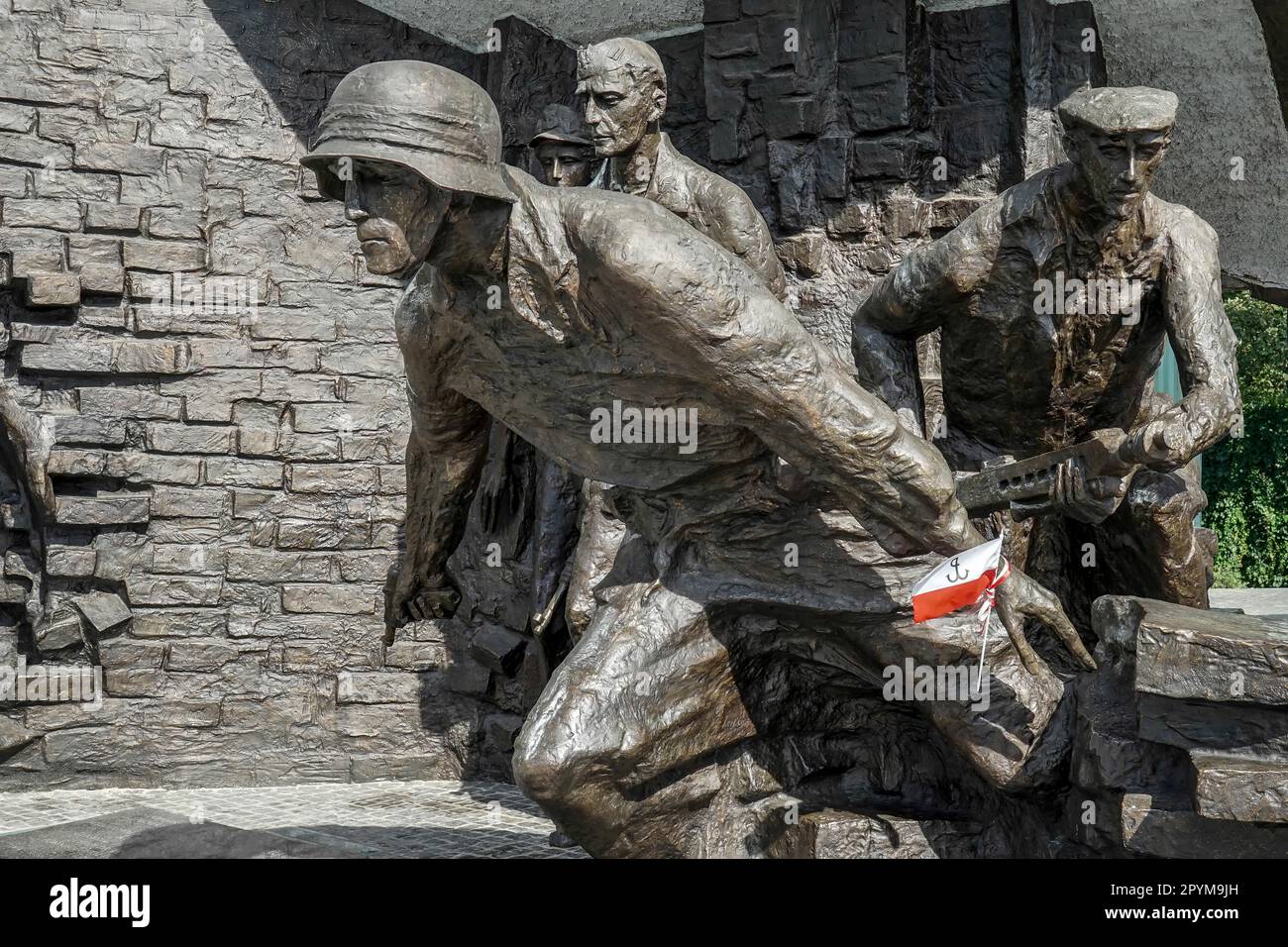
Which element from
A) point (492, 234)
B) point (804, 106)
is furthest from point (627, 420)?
point (804, 106)

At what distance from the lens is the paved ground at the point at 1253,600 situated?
9.73 m

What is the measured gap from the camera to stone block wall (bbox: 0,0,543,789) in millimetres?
6668

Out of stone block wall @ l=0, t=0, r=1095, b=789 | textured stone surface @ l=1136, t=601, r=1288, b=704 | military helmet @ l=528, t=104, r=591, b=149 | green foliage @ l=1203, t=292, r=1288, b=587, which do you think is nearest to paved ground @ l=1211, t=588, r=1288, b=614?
stone block wall @ l=0, t=0, r=1095, b=789

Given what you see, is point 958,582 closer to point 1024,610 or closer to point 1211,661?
point 1024,610

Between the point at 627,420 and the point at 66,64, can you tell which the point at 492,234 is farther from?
the point at 66,64

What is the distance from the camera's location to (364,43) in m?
7.08

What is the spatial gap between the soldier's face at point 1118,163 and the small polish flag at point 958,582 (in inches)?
52.6

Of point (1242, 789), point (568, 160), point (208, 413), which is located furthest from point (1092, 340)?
point (208, 413)

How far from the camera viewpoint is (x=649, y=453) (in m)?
4.47

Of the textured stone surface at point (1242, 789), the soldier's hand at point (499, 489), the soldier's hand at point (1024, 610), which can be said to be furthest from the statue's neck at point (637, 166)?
the textured stone surface at point (1242, 789)

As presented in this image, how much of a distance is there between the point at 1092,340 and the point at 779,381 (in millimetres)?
1504

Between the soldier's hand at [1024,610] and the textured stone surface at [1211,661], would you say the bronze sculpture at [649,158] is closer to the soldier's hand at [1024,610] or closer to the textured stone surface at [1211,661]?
the soldier's hand at [1024,610]

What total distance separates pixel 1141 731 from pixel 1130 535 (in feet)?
4.18
